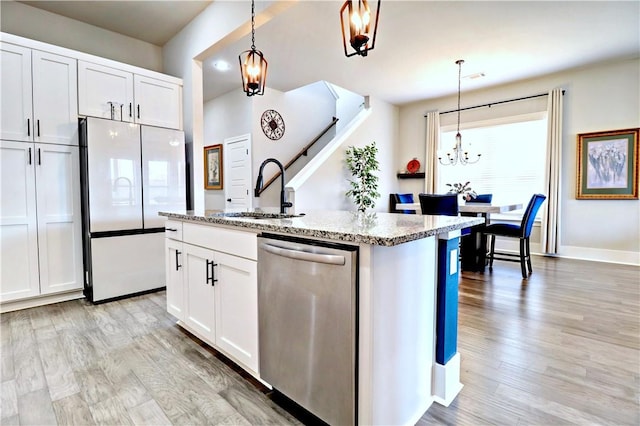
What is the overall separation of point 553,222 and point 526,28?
293 cm

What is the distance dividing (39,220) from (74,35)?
225 centimetres

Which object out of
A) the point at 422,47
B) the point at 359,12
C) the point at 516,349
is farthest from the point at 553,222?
the point at 359,12

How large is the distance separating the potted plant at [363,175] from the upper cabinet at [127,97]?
3117 mm

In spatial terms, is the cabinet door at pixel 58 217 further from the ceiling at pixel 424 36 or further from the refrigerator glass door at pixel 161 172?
the ceiling at pixel 424 36

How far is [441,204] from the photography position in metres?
3.70

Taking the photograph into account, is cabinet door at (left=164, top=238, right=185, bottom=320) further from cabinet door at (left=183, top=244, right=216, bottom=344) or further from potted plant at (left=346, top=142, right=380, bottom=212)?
potted plant at (left=346, top=142, right=380, bottom=212)

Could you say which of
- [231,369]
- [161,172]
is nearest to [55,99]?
[161,172]

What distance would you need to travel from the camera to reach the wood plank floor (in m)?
1.48

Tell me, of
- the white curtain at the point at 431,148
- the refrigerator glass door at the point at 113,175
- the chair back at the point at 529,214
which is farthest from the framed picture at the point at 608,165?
the refrigerator glass door at the point at 113,175

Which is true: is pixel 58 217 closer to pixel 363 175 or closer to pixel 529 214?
pixel 363 175

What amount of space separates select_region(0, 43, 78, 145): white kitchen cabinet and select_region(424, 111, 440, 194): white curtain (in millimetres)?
5646

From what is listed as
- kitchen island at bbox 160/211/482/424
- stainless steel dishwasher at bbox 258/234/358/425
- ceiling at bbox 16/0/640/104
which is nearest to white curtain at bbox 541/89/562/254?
ceiling at bbox 16/0/640/104

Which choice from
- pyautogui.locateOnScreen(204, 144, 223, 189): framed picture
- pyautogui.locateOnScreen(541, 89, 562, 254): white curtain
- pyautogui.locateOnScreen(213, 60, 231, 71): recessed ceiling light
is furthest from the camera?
pyautogui.locateOnScreen(204, 144, 223, 189): framed picture

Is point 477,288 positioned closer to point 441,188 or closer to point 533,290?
point 533,290
